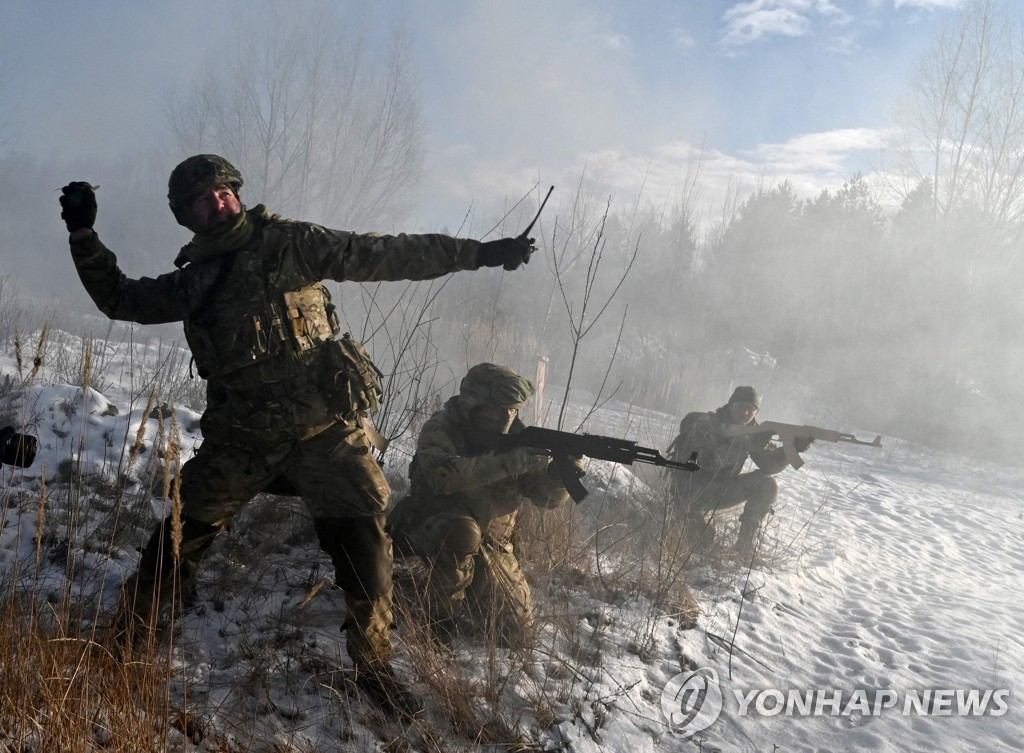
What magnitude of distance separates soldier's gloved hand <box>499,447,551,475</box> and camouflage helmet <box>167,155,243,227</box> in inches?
59.0

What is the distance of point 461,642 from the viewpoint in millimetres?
2430

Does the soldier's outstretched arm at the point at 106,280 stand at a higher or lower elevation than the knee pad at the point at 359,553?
higher

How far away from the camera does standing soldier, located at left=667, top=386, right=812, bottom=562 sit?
441 centimetres

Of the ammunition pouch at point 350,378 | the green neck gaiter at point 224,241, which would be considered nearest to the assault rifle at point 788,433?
the ammunition pouch at point 350,378

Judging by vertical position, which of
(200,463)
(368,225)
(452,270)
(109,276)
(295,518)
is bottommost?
(295,518)

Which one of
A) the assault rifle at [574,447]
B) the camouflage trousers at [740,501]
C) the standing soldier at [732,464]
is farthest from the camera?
the standing soldier at [732,464]

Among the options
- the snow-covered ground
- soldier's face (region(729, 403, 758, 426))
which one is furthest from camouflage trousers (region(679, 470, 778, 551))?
soldier's face (region(729, 403, 758, 426))

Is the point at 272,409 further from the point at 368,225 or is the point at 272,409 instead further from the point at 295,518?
the point at 368,225

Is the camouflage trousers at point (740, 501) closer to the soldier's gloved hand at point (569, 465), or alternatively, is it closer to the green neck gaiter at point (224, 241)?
the soldier's gloved hand at point (569, 465)

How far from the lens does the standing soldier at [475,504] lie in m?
2.49

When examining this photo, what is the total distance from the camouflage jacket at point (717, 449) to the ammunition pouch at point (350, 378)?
308cm

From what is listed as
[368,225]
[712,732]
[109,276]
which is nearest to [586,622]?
[712,732]

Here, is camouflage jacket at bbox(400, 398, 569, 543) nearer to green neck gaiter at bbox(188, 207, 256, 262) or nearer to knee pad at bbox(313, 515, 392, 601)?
knee pad at bbox(313, 515, 392, 601)

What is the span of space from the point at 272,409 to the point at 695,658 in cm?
214
